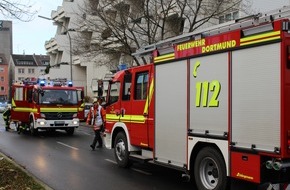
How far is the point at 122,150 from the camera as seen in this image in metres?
11.1

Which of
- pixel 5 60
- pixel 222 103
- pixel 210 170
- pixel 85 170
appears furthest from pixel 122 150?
pixel 5 60

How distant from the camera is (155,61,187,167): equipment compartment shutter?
27.1 feet

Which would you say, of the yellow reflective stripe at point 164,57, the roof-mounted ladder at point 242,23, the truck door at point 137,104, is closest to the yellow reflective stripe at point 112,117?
the truck door at point 137,104

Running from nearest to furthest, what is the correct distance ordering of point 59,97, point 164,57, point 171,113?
point 171,113 < point 164,57 < point 59,97

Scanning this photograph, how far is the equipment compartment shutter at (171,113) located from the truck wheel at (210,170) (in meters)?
0.53

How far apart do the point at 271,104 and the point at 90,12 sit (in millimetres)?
20926

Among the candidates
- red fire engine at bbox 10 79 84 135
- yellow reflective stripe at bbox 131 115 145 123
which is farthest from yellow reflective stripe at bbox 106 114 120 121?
Answer: red fire engine at bbox 10 79 84 135

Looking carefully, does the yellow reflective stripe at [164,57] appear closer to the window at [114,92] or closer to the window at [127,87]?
the window at [127,87]

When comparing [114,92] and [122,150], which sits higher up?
[114,92]

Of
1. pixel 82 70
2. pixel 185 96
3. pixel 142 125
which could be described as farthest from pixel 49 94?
pixel 82 70

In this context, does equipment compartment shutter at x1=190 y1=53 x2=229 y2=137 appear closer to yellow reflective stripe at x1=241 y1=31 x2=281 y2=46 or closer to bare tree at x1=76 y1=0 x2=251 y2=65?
yellow reflective stripe at x1=241 y1=31 x2=281 y2=46

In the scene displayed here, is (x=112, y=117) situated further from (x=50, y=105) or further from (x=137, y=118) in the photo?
(x=50, y=105)

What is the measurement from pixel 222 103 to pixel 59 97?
1479 centimetres

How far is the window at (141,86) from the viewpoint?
32.6 ft
